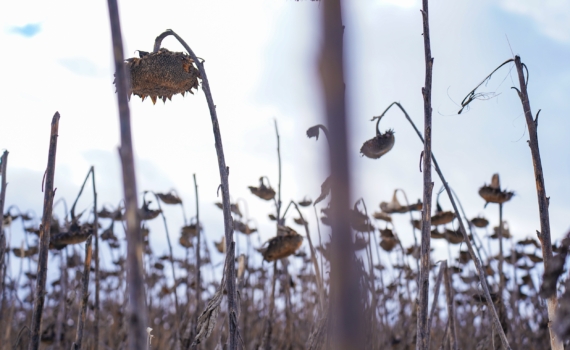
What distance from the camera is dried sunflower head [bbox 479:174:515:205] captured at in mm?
4215

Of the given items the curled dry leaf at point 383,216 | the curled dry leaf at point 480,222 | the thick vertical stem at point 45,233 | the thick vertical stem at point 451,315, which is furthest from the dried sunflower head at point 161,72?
the curled dry leaf at point 480,222

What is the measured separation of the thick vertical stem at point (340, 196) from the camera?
571mm

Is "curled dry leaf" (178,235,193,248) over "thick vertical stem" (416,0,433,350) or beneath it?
over

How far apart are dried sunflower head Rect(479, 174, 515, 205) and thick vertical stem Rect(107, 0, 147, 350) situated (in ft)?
13.0

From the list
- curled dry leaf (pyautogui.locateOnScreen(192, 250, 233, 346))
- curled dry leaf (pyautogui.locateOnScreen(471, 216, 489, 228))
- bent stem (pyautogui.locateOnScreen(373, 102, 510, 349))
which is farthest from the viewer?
curled dry leaf (pyautogui.locateOnScreen(471, 216, 489, 228))

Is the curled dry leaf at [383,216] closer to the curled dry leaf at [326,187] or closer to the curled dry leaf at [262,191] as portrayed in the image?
the curled dry leaf at [262,191]

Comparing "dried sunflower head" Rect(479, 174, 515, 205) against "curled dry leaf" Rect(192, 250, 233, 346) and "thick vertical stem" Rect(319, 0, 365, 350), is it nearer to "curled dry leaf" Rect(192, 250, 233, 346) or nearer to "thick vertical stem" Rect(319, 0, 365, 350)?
"curled dry leaf" Rect(192, 250, 233, 346)

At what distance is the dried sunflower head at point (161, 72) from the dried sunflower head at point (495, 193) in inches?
119

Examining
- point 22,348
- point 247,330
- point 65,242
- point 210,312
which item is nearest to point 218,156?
point 210,312

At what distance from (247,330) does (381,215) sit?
1.74 metres

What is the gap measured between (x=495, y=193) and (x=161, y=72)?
3.18 m

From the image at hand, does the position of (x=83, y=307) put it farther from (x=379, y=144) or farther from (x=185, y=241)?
(x=185, y=241)

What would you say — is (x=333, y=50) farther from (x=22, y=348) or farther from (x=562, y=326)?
(x=22, y=348)

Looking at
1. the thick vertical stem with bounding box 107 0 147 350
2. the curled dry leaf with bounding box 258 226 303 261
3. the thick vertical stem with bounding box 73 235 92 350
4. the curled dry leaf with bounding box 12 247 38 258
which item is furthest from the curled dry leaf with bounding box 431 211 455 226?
the curled dry leaf with bounding box 12 247 38 258
